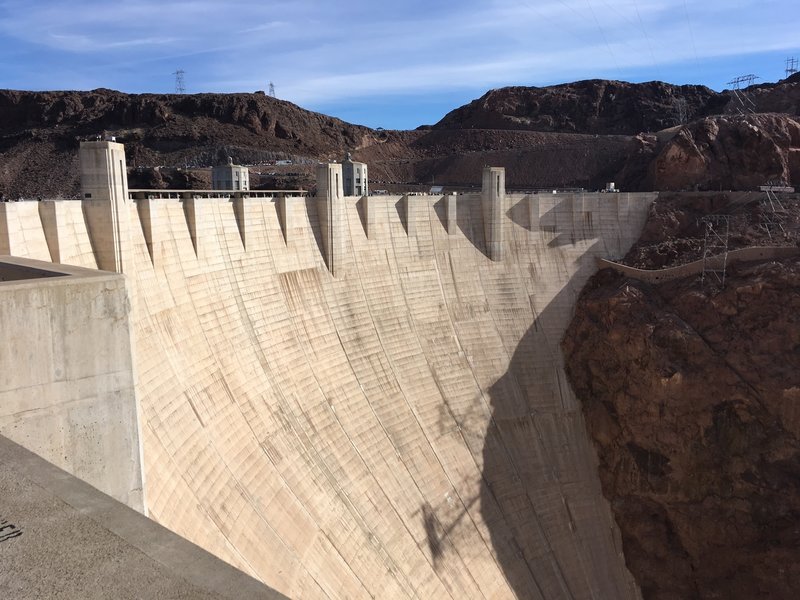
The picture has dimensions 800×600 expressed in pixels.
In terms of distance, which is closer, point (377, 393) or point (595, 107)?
point (377, 393)

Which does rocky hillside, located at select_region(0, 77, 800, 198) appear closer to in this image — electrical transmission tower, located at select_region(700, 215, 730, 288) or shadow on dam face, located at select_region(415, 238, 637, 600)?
electrical transmission tower, located at select_region(700, 215, 730, 288)

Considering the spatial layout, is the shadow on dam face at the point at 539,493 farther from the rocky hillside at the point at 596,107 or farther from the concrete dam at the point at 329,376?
the rocky hillside at the point at 596,107

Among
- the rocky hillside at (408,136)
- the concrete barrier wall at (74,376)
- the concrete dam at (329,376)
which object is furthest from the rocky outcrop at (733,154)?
the concrete barrier wall at (74,376)

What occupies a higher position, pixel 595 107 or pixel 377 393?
pixel 595 107

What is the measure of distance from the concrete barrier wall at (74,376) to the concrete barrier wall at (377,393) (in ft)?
15.9

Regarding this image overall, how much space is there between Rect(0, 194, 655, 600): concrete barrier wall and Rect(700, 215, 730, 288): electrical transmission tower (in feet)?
11.3

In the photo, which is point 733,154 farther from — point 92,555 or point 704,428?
point 92,555

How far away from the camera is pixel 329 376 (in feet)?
70.4

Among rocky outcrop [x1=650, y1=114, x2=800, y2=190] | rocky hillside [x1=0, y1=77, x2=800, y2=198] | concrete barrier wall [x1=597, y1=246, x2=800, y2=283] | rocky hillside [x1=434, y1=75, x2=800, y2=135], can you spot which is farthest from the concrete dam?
rocky hillside [x1=434, y1=75, x2=800, y2=135]

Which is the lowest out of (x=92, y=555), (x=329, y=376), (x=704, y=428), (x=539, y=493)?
(x=539, y=493)

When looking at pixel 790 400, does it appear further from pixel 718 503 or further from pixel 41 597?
pixel 41 597

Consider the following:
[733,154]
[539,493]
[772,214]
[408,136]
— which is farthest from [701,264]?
[408,136]

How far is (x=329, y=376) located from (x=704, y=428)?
14.7 metres

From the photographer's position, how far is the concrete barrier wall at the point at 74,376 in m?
7.38
